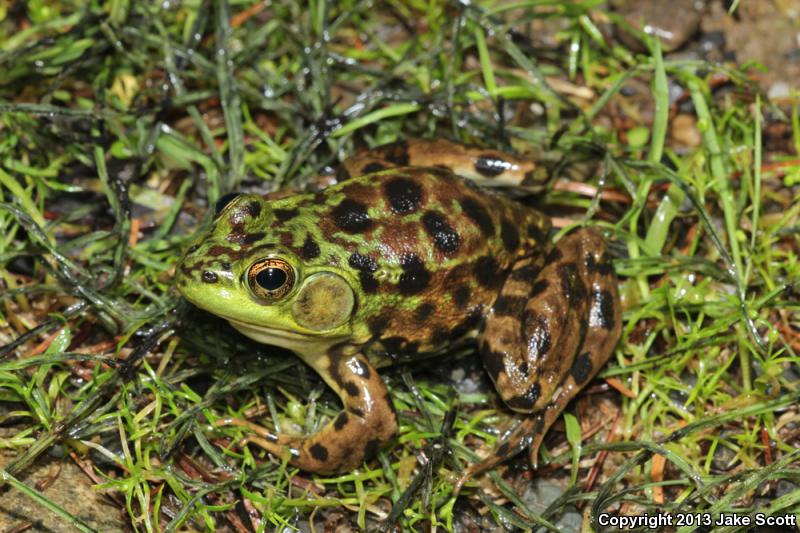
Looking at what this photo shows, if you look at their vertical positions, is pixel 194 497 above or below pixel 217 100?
below

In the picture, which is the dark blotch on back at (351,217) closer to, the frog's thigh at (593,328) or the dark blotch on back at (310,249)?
the dark blotch on back at (310,249)

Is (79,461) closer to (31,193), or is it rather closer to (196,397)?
(196,397)

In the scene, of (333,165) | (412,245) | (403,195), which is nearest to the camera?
(412,245)

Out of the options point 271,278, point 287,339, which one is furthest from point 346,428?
point 271,278

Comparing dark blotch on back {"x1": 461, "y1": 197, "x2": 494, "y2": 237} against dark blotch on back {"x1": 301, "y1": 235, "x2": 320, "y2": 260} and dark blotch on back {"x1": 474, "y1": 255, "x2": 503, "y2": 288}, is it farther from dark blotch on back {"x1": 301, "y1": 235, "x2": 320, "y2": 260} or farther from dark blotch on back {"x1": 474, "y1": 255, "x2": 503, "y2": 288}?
dark blotch on back {"x1": 301, "y1": 235, "x2": 320, "y2": 260}

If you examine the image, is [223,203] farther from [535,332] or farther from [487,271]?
[535,332]

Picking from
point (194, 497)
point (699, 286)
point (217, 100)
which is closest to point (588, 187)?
point (699, 286)
